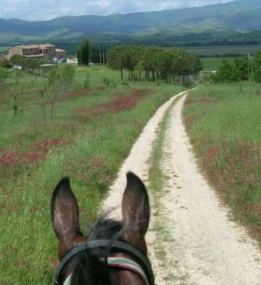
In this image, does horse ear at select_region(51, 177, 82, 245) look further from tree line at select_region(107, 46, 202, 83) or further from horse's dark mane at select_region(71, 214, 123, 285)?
tree line at select_region(107, 46, 202, 83)

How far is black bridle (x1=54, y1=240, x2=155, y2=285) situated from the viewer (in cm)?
186

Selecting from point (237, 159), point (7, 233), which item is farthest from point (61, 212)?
point (237, 159)

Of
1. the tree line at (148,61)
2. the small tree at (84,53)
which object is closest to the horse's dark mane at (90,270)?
the tree line at (148,61)

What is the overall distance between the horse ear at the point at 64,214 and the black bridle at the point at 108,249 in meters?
0.24

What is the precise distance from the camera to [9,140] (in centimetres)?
1905

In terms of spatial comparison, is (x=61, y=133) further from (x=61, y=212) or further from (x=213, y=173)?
(x=61, y=212)

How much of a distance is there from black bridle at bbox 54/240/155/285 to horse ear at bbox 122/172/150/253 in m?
0.11

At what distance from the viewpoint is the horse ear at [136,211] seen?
7.37 ft

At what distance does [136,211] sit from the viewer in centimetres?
233

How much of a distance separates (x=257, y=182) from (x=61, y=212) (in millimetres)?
8465

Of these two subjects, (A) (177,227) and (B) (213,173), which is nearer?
(A) (177,227)

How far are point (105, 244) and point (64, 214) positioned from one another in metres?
0.63

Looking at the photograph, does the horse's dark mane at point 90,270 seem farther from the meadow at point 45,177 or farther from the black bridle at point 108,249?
the meadow at point 45,177

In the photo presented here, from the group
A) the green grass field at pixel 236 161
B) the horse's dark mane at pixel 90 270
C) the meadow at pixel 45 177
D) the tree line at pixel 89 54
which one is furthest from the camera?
the tree line at pixel 89 54
